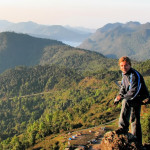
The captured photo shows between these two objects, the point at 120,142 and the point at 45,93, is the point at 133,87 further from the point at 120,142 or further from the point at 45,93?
the point at 45,93

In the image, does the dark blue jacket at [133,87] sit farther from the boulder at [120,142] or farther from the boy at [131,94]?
the boulder at [120,142]

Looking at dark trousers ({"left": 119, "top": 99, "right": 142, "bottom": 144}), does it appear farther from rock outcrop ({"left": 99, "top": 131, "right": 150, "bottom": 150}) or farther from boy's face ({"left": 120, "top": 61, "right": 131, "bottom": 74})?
boy's face ({"left": 120, "top": 61, "right": 131, "bottom": 74})

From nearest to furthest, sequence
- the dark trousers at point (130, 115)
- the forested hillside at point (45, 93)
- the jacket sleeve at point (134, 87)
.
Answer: the jacket sleeve at point (134, 87)
the dark trousers at point (130, 115)
the forested hillside at point (45, 93)

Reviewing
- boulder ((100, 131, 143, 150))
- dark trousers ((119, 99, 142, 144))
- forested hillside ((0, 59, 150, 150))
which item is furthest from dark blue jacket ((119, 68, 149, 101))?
forested hillside ((0, 59, 150, 150))

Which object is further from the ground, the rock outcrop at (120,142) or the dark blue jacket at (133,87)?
the dark blue jacket at (133,87)

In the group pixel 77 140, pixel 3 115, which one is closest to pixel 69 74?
pixel 3 115

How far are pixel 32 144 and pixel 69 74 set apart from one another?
9583 cm

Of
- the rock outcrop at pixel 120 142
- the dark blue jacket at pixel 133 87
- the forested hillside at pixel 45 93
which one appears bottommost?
the forested hillside at pixel 45 93

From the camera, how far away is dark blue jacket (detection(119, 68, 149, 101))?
6.55 metres

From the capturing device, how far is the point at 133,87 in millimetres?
6570

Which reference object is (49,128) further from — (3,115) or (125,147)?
(3,115)

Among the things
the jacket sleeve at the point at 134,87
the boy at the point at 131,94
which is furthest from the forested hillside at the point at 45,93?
the jacket sleeve at the point at 134,87

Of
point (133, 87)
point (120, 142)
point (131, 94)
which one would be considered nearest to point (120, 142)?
point (120, 142)

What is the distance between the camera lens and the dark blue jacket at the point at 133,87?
655 cm
